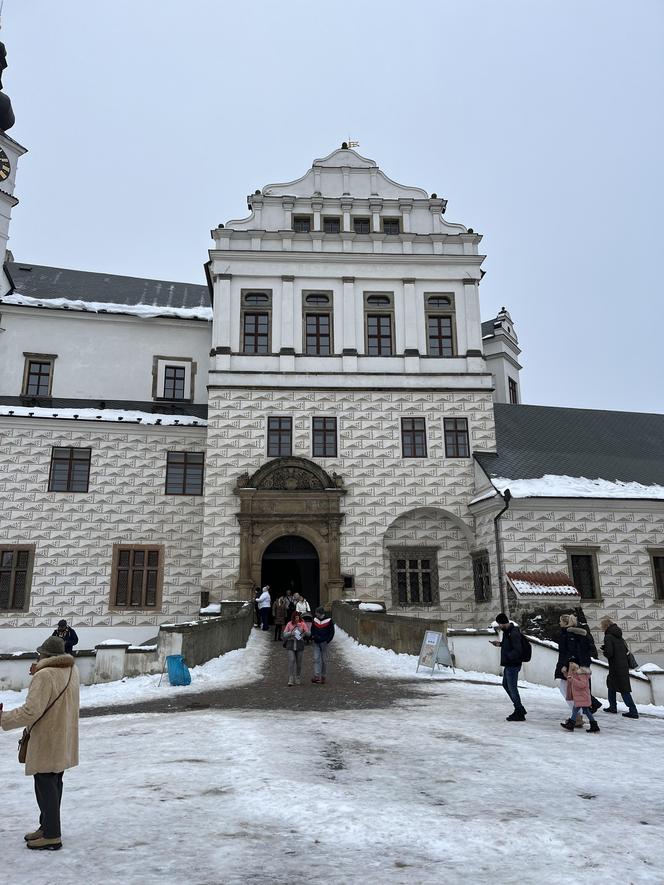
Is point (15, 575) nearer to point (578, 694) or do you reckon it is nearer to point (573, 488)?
point (573, 488)

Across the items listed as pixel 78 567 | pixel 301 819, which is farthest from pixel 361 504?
pixel 301 819

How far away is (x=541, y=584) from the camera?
2252 cm

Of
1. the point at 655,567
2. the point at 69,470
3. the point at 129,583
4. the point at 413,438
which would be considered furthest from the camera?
the point at 413,438

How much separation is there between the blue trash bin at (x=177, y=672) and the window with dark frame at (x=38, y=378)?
17020mm

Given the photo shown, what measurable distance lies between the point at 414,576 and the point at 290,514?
476 cm

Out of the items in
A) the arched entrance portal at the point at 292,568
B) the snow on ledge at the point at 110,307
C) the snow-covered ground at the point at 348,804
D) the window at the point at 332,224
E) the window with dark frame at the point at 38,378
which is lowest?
the snow-covered ground at the point at 348,804

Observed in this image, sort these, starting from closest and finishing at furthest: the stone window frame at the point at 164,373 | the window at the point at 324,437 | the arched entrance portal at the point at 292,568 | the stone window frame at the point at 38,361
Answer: the arched entrance portal at the point at 292,568, the window at the point at 324,437, the stone window frame at the point at 38,361, the stone window frame at the point at 164,373

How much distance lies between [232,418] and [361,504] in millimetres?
5345

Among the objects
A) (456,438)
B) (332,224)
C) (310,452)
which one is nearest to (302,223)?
(332,224)

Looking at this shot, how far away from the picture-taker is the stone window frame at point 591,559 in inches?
931

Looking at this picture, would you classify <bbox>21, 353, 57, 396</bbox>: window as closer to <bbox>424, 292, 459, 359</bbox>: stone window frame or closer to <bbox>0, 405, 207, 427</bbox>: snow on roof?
<bbox>0, 405, 207, 427</bbox>: snow on roof

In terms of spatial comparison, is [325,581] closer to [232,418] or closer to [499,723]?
[232,418]

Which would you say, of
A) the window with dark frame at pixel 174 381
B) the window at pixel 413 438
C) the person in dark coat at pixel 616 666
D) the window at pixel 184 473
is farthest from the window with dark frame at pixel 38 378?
the person in dark coat at pixel 616 666

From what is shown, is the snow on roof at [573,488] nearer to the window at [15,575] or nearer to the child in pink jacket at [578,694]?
the child in pink jacket at [578,694]
